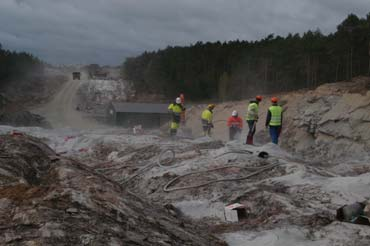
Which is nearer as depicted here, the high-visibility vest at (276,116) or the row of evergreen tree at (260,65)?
the high-visibility vest at (276,116)

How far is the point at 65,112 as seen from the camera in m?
50.2

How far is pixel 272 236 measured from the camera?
5945 mm

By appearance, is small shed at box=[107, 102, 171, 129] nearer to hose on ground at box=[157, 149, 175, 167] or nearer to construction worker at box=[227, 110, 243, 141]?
construction worker at box=[227, 110, 243, 141]

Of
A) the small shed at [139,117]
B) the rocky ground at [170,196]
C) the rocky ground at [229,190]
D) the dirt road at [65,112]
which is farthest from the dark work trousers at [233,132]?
the dirt road at [65,112]

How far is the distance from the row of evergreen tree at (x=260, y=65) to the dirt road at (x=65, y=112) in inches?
415

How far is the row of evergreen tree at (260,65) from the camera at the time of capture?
A: 115 ft

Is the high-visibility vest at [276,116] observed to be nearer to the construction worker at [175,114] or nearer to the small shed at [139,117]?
the construction worker at [175,114]

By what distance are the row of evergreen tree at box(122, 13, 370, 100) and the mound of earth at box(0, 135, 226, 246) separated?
100 feet

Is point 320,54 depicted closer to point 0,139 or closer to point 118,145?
point 118,145

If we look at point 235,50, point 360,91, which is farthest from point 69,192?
point 235,50

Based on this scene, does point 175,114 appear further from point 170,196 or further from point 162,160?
point 170,196

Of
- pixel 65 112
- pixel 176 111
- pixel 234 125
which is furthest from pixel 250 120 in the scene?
pixel 65 112

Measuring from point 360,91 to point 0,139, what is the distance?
13972mm

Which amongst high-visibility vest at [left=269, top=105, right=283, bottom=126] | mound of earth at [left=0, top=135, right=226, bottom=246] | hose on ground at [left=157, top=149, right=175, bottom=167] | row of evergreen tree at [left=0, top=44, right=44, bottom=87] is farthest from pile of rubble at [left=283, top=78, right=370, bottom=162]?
row of evergreen tree at [left=0, top=44, right=44, bottom=87]
